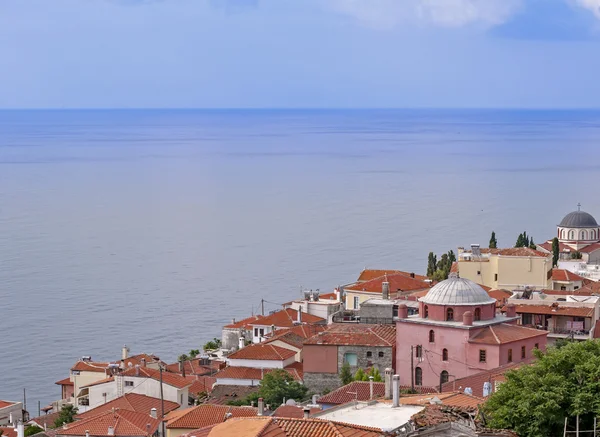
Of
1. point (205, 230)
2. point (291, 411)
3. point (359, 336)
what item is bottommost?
point (291, 411)

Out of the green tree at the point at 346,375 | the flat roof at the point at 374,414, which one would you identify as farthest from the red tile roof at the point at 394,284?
the flat roof at the point at 374,414

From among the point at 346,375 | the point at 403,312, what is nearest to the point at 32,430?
the point at 346,375

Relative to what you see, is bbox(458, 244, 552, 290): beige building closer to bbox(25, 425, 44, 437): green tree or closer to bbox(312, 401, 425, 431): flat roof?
bbox(25, 425, 44, 437): green tree

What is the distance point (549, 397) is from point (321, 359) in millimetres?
15298

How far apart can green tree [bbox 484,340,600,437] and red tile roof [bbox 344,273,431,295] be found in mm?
22799

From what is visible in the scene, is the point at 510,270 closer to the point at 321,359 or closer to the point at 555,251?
the point at 555,251

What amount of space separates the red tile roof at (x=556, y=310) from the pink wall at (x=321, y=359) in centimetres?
597

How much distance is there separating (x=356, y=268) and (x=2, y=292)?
16943 mm

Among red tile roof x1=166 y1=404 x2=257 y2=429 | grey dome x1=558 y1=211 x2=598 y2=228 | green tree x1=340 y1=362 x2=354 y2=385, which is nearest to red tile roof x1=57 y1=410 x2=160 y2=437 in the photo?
red tile roof x1=166 y1=404 x2=257 y2=429

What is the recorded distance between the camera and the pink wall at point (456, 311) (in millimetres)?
29625

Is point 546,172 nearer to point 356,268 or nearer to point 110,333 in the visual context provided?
point 356,268

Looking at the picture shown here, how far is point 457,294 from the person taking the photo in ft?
97.4

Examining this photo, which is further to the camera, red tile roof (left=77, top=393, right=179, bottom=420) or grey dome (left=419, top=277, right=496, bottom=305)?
grey dome (left=419, top=277, right=496, bottom=305)

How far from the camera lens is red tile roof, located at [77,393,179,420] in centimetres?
2797
